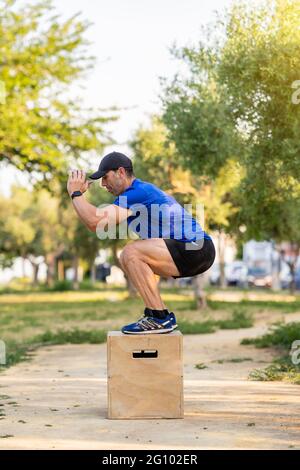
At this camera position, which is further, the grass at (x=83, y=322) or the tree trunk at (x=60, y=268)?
the tree trunk at (x=60, y=268)

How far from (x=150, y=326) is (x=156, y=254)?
648mm

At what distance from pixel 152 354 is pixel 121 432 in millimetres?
1046

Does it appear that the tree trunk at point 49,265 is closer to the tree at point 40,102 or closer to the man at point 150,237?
the tree at point 40,102

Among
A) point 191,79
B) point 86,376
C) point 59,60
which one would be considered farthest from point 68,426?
point 59,60

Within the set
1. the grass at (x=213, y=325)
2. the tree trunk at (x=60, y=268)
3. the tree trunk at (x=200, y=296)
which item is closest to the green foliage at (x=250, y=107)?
the grass at (x=213, y=325)

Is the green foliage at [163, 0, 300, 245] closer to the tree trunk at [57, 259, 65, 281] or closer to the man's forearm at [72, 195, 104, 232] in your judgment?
the man's forearm at [72, 195, 104, 232]

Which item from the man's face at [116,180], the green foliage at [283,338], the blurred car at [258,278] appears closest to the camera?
the man's face at [116,180]

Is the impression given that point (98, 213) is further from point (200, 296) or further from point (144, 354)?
point (200, 296)

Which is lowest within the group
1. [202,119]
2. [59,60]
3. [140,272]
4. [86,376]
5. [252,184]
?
[86,376]

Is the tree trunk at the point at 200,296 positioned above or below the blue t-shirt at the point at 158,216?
below

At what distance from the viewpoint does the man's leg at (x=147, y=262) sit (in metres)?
7.89

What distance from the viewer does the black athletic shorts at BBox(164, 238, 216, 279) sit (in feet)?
26.1

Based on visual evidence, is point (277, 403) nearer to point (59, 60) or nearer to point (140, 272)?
point (140, 272)

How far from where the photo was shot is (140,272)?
7910 millimetres
